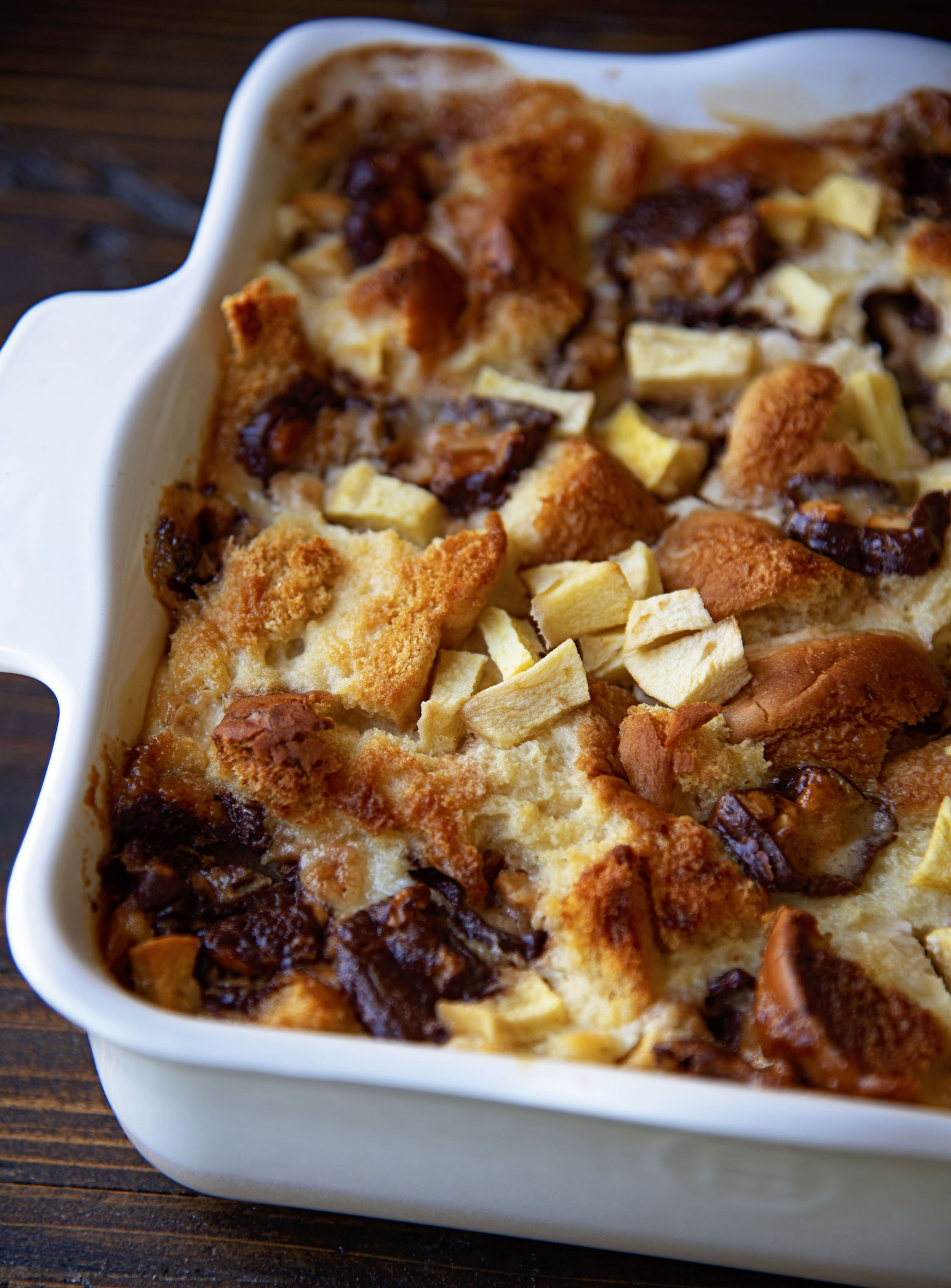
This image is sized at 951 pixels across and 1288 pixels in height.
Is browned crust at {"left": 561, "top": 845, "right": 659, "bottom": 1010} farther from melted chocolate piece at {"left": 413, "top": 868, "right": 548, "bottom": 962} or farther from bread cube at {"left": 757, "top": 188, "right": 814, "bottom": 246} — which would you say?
bread cube at {"left": 757, "top": 188, "right": 814, "bottom": 246}

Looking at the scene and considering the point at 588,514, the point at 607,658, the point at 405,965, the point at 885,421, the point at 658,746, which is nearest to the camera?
the point at 405,965

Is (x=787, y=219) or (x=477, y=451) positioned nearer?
(x=477, y=451)

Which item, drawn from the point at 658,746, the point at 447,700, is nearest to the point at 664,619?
the point at 658,746

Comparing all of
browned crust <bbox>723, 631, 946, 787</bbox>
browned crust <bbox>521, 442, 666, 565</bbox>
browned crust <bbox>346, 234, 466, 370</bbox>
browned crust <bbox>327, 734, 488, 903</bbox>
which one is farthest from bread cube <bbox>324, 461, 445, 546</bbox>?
browned crust <bbox>723, 631, 946, 787</bbox>

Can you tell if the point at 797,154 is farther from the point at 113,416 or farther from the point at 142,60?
the point at 142,60

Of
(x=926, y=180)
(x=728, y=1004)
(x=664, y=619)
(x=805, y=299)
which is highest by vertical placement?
(x=926, y=180)

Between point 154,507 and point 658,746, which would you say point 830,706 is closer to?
point 658,746
